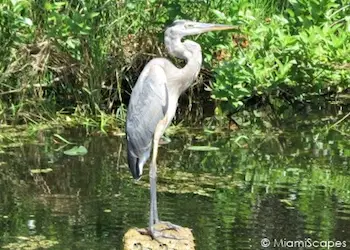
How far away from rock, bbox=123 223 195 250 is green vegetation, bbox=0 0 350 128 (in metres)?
3.26

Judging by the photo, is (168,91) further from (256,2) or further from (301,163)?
(256,2)

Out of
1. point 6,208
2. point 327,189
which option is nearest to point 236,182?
point 327,189

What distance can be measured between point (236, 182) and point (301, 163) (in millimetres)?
925

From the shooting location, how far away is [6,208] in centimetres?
654

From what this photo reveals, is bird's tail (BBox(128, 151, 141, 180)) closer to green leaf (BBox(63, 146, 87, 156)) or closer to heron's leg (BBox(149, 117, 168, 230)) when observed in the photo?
heron's leg (BBox(149, 117, 168, 230))

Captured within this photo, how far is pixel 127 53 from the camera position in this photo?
9688 millimetres

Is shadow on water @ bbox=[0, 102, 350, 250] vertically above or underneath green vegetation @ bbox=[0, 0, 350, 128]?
underneath

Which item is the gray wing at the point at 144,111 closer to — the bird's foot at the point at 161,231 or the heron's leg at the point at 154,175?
the heron's leg at the point at 154,175

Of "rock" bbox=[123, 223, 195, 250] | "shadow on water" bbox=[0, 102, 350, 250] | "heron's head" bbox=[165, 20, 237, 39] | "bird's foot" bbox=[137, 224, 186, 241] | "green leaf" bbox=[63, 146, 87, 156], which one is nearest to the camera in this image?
"rock" bbox=[123, 223, 195, 250]

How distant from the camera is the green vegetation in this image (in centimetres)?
885

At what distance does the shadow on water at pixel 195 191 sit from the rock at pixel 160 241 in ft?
0.45

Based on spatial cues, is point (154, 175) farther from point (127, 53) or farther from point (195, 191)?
point (127, 53)

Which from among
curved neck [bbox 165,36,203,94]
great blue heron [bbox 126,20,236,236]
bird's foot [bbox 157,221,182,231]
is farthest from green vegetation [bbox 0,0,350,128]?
bird's foot [bbox 157,221,182,231]

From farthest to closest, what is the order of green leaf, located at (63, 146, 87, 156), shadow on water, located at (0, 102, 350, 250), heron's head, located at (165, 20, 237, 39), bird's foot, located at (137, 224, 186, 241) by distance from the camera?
1. green leaf, located at (63, 146, 87, 156)
2. heron's head, located at (165, 20, 237, 39)
3. shadow on water, located at (0, 102, 350, 250)
4. bird's foot, located at (137, 224, 186, 241)
